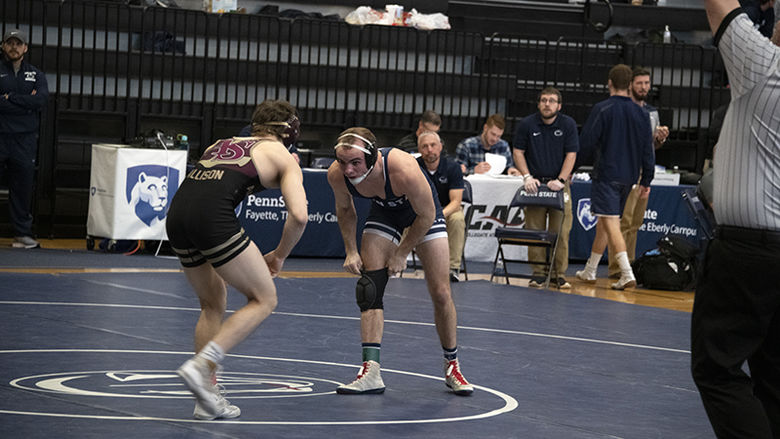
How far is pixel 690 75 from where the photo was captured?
15203 millimetres

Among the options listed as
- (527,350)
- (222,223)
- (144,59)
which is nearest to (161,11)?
(144,59)

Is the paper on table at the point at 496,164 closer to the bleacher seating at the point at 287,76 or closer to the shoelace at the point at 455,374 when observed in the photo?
the bleacher seating at the point at 287,76

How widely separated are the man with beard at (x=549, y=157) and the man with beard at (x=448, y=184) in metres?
0.70

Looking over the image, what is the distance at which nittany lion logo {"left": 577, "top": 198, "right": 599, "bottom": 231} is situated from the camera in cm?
1252

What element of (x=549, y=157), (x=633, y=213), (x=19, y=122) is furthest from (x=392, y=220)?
(x=19, y=122)

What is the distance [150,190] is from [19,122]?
4.74 feet

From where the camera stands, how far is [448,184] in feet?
31.8

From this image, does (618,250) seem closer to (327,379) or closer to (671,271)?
(671,271)

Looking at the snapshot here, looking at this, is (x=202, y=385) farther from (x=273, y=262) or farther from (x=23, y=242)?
(x=23, y=242)

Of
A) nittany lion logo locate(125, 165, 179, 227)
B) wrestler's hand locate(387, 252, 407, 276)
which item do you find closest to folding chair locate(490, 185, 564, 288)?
nittany lion logo locate(125, 165, 179, 227)

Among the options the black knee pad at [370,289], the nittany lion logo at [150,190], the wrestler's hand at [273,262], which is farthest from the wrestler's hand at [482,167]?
the wrestler's hand at [273,262]

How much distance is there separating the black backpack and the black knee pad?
5882mm

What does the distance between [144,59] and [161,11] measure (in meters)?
0.59

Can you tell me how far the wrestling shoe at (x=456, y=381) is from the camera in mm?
5559
